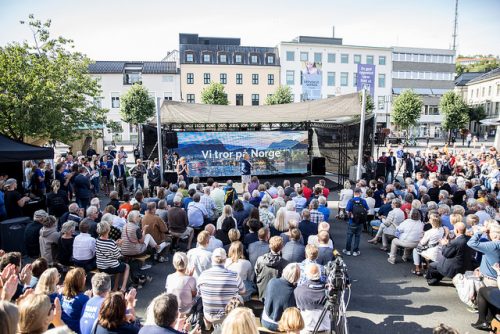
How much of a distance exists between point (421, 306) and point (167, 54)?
2318 inches

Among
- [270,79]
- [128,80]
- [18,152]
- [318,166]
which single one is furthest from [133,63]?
[18,152]

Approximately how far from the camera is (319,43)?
50.9 m

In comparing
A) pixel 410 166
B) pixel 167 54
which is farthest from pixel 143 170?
pixel 167 54

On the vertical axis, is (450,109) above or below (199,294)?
above

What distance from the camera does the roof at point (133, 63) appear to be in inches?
1633

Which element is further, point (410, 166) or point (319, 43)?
point (319, 43)

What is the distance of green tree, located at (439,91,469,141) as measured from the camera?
39.4m

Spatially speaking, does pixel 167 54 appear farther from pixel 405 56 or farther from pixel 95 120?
pixel 95 120

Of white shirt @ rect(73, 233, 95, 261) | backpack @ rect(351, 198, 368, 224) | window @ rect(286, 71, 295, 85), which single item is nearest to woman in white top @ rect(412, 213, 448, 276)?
backpack @ rect(351, 198, 368, 224)

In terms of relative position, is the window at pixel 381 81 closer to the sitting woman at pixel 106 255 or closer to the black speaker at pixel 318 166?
the black speaker at pixel 318 166

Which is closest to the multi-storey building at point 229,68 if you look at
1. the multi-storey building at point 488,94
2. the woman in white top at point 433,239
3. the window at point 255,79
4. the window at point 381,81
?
the window at point 255,79

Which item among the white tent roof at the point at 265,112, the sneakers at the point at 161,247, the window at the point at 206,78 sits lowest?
the sneakers at the point at 161,247

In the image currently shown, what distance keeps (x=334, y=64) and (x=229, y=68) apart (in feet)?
50.4

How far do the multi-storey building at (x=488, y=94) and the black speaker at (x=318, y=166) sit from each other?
34309mm
